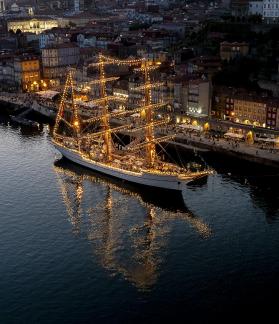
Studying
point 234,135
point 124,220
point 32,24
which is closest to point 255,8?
point 234,135

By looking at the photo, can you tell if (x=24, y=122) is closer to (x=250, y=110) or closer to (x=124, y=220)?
(x=250, y=110)

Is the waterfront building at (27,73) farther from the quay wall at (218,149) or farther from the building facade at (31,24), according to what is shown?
the building facade at (31,24)

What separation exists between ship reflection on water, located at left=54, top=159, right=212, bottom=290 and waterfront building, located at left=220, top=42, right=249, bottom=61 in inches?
1227

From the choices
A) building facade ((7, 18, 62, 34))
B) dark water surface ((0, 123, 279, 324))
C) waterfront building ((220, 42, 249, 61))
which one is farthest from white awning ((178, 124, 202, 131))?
building facade ((7, 18, 62, 34))

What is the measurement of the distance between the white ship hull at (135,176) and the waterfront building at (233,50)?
29365 mm

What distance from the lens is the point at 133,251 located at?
110 feet

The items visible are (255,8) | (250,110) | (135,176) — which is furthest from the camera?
(255,8)

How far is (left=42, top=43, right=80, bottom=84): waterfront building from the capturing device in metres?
85.4

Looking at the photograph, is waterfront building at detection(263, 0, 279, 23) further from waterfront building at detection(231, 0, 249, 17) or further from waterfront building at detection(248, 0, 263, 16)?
waterfront building at detection(231, 0, 249, 17)

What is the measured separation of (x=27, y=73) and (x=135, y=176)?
44301mm

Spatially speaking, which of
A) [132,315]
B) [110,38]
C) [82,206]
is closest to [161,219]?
[82,206]

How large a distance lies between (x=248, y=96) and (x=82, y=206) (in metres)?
23.2

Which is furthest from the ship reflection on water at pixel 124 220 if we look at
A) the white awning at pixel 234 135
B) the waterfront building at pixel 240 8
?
the waterfront building at pixel 240 8

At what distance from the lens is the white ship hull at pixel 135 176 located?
43.2 metres
